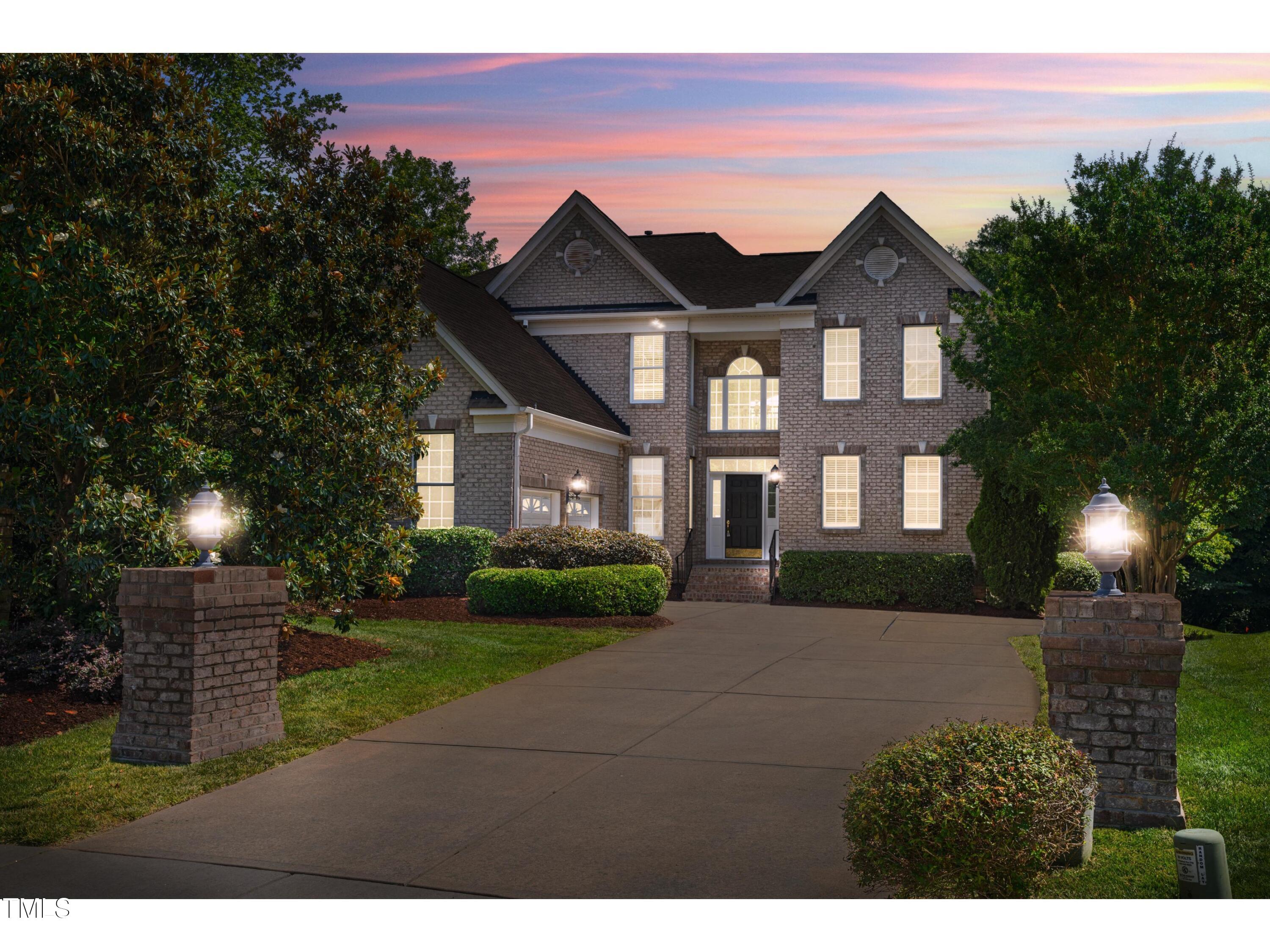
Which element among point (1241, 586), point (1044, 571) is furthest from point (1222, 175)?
point (1241, 586)

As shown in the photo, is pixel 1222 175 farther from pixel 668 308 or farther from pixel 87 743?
pixel 87 743

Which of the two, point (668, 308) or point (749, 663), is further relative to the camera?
point (668, 308)

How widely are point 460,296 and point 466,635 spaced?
1140 cm

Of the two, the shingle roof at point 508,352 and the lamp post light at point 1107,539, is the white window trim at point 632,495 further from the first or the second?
the lamp post light at point 1107,539

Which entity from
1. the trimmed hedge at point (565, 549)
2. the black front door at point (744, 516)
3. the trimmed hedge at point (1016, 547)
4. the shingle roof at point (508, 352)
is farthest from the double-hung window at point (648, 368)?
the trimmed hedge at point (1016, 547)

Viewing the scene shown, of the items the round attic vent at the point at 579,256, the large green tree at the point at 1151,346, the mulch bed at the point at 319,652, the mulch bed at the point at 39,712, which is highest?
the round attic vent at the point at 579,256

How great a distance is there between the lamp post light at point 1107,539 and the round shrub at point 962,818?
173 cm

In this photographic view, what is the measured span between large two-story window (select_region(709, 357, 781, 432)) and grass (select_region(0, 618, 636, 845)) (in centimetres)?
1212

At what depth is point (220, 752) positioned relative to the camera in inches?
326

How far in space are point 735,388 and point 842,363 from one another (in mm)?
2735

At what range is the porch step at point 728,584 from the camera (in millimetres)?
23078

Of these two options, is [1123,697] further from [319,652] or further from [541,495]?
[541,495]

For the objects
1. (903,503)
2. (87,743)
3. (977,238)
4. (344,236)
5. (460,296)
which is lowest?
(87,743)

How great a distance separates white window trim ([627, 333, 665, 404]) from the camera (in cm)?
2575
